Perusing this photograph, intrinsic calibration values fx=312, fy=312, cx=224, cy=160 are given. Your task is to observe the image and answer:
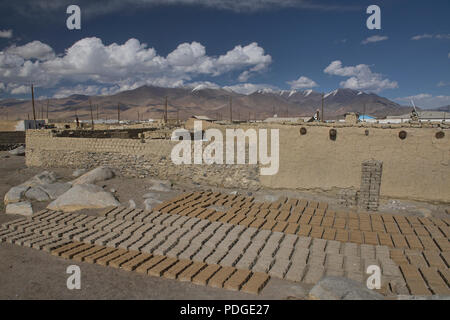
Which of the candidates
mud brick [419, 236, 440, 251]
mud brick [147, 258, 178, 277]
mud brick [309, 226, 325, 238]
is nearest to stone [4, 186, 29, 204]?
mud brick [147, 258, 178, 277]

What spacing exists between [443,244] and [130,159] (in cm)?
982

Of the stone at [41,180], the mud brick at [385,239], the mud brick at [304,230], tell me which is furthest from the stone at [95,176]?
the mud brick at [385,239]

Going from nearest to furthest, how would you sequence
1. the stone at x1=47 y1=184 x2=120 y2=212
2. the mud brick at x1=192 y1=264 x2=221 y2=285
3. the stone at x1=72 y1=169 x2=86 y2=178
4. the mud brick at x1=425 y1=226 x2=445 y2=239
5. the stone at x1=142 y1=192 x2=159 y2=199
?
the mud brick at x1=192 y1=264 x2=221 y2=285 → the mud brick at x1=425 y1=226 x2=445 y2=239 → the stone at x1=47 y1=184 x2=120 y2=212 → the stone at x1=142 y1=192 x2=159 y2=199 → the stone at x1=72 y1=169 x2=86 y2=178

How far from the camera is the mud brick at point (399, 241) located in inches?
232

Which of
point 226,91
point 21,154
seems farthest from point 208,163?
point 226,91

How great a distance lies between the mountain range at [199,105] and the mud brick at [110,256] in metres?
76.9

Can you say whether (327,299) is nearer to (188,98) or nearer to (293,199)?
(293,199)

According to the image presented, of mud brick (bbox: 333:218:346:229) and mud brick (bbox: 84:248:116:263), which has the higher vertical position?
mud brick (bbox: 333:218:346:229)

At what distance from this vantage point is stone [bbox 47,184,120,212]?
8.02 meters

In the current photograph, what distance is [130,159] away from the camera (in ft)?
38.6

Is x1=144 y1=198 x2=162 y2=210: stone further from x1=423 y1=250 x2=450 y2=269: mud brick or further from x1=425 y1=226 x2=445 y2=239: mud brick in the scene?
x1=425 y1=226 x2=445 y2=239: mud brick

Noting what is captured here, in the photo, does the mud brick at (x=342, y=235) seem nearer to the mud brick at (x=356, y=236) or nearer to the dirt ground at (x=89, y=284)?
the mud brick at (x=356, y=236)

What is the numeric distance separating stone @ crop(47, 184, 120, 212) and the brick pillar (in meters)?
6.41

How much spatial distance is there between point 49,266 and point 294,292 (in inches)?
156
